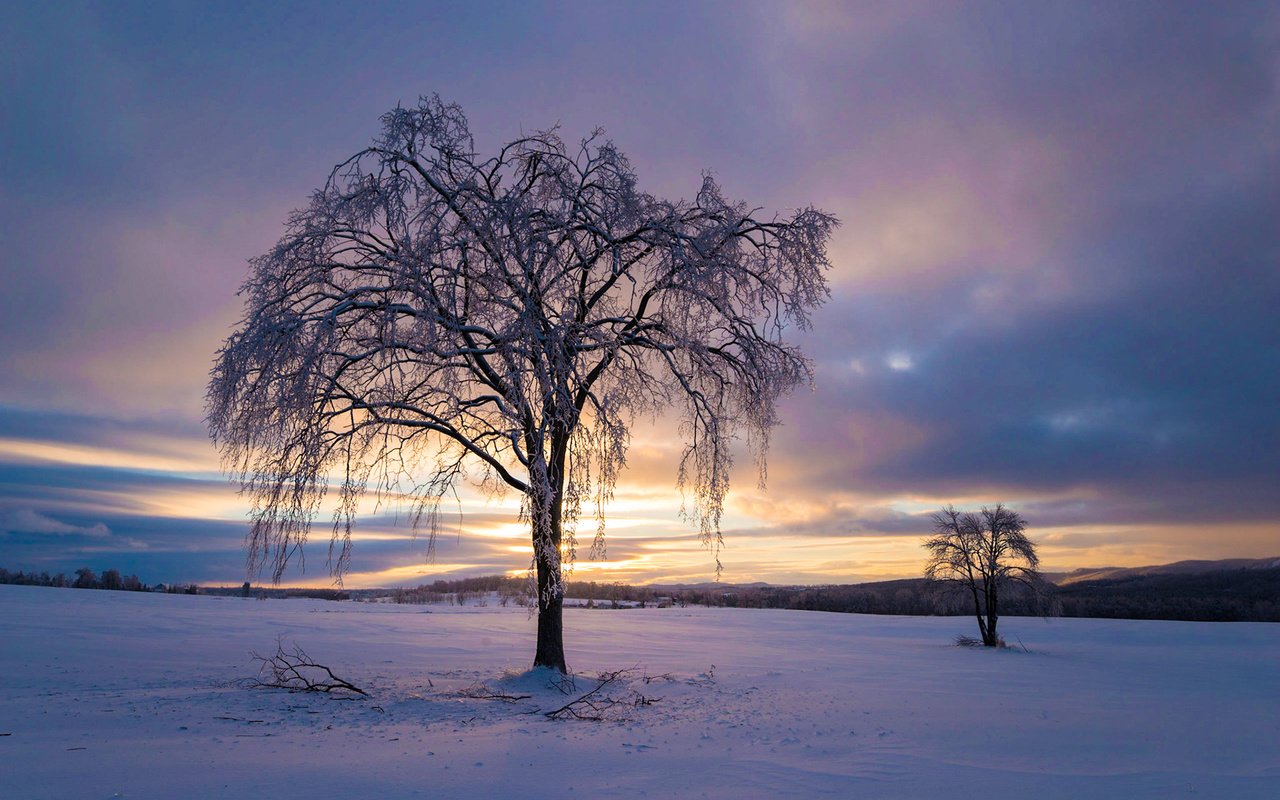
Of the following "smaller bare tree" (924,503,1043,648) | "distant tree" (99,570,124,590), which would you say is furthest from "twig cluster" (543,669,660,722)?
"distant tree" (99,570,124,590)

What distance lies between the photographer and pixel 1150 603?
216 feet

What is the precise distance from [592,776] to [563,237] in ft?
25.9

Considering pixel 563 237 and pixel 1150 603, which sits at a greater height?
pixel 563 237

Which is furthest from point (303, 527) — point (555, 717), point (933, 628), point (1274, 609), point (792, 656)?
point (1274, 609)

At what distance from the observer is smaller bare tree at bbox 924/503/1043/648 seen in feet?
92.9

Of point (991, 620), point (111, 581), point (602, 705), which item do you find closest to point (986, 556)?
point (991, 620)

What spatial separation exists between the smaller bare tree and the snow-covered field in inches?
281

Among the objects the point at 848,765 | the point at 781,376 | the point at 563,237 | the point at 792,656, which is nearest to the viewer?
the point at 848,765

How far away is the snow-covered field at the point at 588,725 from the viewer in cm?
652

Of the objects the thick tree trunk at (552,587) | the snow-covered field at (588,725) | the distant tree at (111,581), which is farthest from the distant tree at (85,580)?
the thick tree trunk at (552,587)

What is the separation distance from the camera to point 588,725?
929cm

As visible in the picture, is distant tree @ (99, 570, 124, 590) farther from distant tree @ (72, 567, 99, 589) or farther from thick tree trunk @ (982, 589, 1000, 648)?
thick tree trunk @ (982, 589, 1000, 648)

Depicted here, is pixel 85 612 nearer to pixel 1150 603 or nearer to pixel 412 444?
pixel 412 444

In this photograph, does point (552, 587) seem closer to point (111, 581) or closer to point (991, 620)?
point (991, 620)
